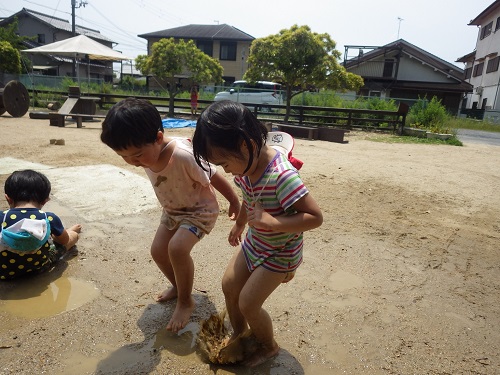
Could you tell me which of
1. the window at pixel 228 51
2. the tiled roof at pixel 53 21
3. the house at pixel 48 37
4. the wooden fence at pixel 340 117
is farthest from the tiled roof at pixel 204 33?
the wooden fence at pixel 340 117

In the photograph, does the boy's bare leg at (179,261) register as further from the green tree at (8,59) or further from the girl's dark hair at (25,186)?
the green tree at (8,59)

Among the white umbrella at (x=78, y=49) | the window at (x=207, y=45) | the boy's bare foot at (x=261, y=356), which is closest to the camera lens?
the boy's bare foot at (x=261, y=356)

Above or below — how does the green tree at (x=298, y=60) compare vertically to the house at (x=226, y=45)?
below

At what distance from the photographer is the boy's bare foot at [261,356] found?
1.78 metres

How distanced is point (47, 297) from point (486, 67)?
35.9m

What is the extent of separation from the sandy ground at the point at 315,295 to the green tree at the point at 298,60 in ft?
32.4

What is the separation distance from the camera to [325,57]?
13562mm

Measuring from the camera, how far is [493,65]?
93.7 feet

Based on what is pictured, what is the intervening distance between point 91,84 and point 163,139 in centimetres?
2077

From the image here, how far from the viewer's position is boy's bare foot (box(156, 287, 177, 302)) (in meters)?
2.30

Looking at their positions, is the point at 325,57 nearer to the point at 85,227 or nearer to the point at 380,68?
the point at 85,227

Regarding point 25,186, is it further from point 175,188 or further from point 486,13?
point 486,13

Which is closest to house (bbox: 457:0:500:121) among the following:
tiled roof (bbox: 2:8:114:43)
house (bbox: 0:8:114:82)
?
house (bbox: 0:8:114:82)

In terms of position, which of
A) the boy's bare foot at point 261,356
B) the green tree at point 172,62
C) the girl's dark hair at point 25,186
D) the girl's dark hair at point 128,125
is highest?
the green tree at point 172,62
